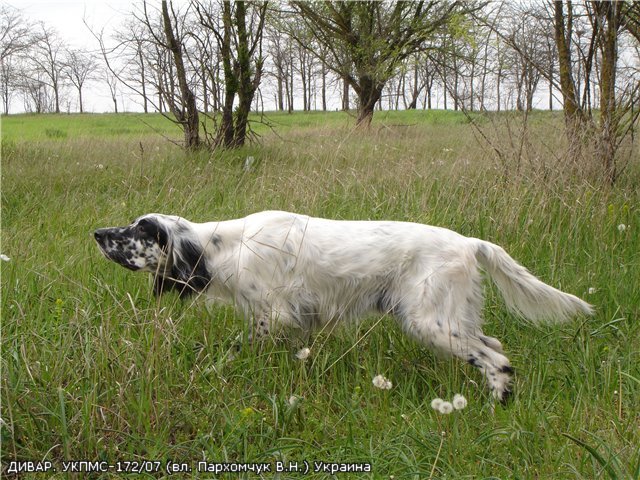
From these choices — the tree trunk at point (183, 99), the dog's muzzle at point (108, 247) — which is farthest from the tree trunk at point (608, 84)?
the tree trunk at point (183, 99)

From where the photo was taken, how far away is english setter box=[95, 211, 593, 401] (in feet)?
10.1

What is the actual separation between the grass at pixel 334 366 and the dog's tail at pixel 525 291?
0.13 meters

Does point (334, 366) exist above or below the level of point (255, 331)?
below

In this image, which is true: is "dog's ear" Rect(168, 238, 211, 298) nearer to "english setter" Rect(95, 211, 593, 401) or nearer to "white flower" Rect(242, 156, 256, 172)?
"english setter" Rect(95, 211, 593, 401)

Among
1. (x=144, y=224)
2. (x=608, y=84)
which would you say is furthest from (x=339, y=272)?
(x=608, y=84)

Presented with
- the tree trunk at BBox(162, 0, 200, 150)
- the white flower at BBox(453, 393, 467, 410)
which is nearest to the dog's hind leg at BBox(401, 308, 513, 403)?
the white flower at BBox(453, 393, 467, 410)

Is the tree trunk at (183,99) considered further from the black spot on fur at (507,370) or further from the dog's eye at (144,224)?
the black spot on fur at (507,370)

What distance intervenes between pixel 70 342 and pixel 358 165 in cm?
511

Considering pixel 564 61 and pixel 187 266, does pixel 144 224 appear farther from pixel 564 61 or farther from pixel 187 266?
pixel 564 61

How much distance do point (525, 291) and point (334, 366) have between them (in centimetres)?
108

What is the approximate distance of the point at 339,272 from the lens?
130 inches

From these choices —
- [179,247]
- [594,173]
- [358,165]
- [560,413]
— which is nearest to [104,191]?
[358,165]

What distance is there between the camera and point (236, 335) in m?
3.28

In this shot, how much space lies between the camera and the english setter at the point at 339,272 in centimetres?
308
